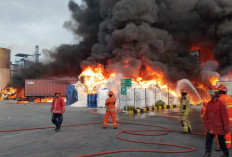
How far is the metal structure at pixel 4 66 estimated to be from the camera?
4463cm

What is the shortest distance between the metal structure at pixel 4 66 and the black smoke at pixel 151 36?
11911 millimetres

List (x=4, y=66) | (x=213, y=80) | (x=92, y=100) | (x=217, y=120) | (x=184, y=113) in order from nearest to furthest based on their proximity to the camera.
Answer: (x=217, y=120) → (x=184, y=113) → (x=92, y=100) → (x=213, y=80) → (x=4, y=66)

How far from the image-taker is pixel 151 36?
82.5 feet

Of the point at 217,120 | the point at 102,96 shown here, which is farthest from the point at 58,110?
the point at 102,96

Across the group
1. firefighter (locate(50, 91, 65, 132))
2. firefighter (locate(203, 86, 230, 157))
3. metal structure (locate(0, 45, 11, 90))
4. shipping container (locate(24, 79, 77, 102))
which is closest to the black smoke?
shipping container (locate(24, 79, 77, 102))

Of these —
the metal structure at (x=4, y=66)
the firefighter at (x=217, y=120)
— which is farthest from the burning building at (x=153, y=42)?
the firefighter at (x=217, y=120)

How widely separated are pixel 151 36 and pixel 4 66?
119ft

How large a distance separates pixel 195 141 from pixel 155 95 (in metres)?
10.8

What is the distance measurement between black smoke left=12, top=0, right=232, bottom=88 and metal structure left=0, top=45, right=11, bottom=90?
11.9 meters

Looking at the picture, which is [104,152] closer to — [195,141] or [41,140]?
[41,140]

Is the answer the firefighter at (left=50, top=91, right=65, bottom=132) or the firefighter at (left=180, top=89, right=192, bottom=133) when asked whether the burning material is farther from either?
the firefighter at (left=180, top=89, right=192, bottom=133)

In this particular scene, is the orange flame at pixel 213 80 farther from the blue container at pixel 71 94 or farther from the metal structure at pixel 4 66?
the metal structure at pixel 4 66

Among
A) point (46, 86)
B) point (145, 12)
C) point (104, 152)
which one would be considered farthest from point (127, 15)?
point (104, 152)

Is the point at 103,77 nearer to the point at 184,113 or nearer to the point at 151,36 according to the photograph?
the point at 151,36
